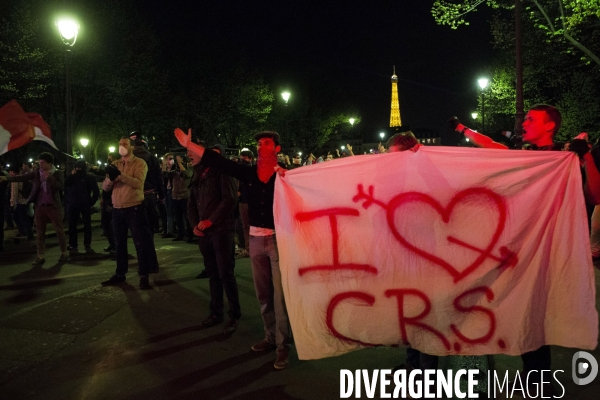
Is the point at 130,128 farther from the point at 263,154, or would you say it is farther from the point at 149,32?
the point at 263,154

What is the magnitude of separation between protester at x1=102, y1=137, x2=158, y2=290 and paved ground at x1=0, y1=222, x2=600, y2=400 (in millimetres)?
488

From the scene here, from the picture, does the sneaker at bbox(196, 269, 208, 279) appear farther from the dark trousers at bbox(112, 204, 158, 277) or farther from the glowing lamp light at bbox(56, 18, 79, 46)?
the glowing lamp light at bbox(56, 18, 79, 46)

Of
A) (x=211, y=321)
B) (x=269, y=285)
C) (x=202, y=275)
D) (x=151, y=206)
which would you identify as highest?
(x=151, y=206)

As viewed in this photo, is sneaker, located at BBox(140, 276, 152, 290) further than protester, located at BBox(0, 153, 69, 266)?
No

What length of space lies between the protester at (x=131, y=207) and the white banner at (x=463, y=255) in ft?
13.8

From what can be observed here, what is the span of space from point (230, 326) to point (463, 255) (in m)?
2.73

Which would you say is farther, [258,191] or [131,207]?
[131,207]

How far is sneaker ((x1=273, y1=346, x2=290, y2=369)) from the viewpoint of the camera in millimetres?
4359

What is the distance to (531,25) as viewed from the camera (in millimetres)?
22578

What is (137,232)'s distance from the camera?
717 centimetres

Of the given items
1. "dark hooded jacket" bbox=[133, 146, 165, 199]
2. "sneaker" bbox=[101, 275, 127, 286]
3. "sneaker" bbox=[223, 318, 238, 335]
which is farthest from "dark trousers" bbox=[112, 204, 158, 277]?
"sneaker" bbox=[223, 318, 238, 335]

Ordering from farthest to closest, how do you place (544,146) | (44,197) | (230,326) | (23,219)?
(23,219) → (44,197) → (230,326) → (544,146)

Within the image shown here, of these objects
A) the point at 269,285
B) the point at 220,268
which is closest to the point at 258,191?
the point at 269,285

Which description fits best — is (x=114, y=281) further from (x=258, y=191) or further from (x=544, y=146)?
(x=544, y=146)
